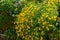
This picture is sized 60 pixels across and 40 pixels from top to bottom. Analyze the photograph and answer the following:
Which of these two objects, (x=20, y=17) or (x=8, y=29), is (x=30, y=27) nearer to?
(x=20, y=17)

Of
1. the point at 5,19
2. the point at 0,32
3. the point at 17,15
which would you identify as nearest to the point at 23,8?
the point at 17,15

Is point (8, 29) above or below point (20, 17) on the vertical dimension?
below

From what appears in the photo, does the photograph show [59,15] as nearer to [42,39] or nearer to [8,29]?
[42,39]

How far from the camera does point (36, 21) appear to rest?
513cm

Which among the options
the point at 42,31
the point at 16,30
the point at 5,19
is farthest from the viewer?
the point at 5,19

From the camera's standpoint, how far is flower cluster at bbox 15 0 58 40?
5.07 metres

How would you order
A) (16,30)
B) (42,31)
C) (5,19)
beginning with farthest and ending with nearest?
(5,19) → (16,30) → (42,31)

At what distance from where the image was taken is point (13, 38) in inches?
225

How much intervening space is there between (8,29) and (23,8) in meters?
0.76

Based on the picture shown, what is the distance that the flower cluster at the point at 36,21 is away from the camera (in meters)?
5.07

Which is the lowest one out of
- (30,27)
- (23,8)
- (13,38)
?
(13,38)

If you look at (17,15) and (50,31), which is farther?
(17,15)

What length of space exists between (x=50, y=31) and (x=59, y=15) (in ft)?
1.63

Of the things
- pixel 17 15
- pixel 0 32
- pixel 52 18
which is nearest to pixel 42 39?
pixel 52 18
